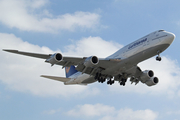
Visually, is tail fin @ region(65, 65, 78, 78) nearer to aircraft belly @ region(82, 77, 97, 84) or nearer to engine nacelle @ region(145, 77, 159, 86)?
aircraft belly @ region(82, 77, 97, 84)

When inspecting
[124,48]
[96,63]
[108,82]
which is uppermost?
[124,48]

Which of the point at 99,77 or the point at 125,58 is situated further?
the point at 99,77

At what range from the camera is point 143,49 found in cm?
2847

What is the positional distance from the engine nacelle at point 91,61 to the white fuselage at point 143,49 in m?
2.73

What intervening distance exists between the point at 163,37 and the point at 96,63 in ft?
27.2

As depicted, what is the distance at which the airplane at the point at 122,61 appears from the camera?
28.0 meters

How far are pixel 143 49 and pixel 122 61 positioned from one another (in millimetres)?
→ 2999

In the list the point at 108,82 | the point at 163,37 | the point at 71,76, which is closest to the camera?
the point at 163,37

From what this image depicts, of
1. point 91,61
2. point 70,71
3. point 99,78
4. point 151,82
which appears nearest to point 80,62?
point 91,61

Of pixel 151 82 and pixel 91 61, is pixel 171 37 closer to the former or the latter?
pixel 91 61

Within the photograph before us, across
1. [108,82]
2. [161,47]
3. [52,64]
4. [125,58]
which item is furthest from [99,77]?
[161,47]

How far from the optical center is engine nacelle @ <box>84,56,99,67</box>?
29.5 meters

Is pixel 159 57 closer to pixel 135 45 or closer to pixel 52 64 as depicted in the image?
pixel 135 45

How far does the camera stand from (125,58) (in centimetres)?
2977
